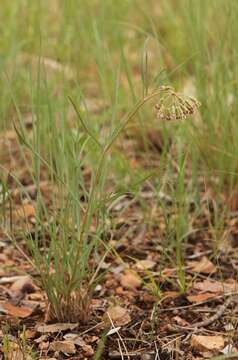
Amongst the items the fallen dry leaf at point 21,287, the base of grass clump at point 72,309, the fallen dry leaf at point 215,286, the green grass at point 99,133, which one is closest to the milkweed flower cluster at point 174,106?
the green grass at point 99,133

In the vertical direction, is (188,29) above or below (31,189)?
above

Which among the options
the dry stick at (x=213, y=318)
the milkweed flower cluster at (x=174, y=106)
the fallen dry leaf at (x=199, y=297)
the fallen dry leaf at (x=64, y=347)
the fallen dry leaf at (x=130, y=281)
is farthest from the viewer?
the fallen dry leaf at (x=130, y=281)

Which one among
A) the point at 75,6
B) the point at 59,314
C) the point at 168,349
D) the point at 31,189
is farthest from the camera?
the point at 75,6

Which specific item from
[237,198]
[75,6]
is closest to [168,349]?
[237,198]

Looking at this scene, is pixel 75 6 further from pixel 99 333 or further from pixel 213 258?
pixel 99 333

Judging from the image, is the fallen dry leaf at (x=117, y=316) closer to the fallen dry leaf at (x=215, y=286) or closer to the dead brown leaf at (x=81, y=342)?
the dead brown leaf at (x=81, y=342)

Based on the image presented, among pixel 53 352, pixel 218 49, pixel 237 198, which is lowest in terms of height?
pixel 53 352

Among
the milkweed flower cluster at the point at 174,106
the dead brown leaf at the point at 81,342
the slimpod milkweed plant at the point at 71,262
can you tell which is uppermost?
the milkweed flower cluster at the point at 174,106
